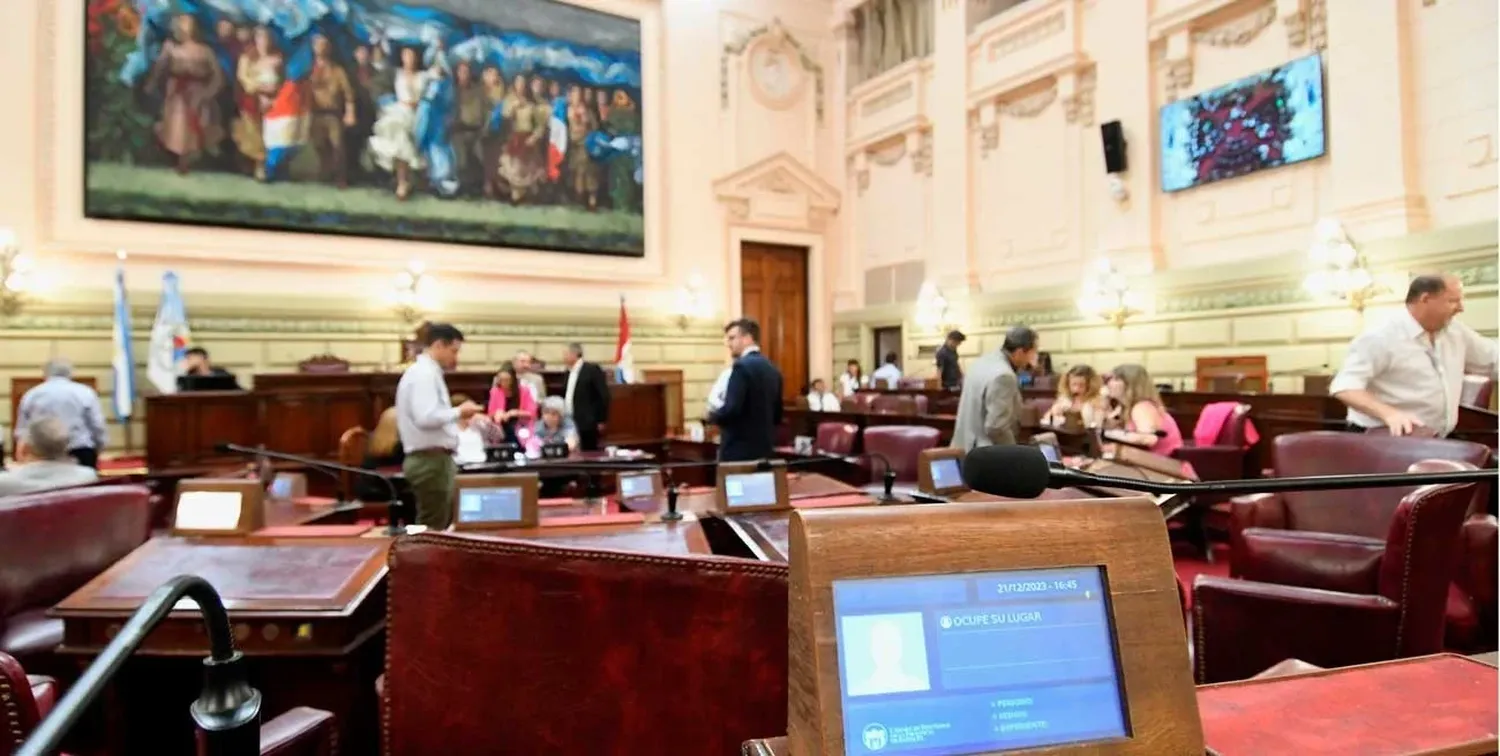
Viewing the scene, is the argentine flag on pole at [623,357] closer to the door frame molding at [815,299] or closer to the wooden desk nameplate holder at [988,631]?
the door frame molding at [815,299]

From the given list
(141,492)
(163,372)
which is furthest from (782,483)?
(163,372)

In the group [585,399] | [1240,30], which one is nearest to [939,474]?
[585,399]

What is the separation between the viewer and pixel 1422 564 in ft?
6.82

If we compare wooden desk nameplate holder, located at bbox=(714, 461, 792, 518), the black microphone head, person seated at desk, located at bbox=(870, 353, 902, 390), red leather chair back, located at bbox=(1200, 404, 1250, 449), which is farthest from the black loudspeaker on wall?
the black microphone head

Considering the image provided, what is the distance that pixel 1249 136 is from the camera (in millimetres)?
8344

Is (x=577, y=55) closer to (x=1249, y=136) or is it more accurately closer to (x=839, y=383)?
(x=839, y=383)

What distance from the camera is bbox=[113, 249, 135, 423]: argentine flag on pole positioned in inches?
347

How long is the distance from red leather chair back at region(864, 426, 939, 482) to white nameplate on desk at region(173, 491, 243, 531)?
3.52m

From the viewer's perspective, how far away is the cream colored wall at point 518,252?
8.85 metres

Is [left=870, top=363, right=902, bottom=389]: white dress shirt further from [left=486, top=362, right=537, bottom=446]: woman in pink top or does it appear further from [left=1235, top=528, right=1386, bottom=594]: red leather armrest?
[left=1235, top=528, right=1386, bottom=594]: red leather armrest

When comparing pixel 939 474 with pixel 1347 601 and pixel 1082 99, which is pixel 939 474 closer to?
pixel 1347 601

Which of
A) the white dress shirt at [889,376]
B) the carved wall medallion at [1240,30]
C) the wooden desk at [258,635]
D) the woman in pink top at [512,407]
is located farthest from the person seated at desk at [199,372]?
the carved wall medallion at [1240,30]

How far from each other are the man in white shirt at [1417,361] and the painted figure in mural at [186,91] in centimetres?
1120

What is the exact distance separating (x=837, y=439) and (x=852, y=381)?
621 centimetres
